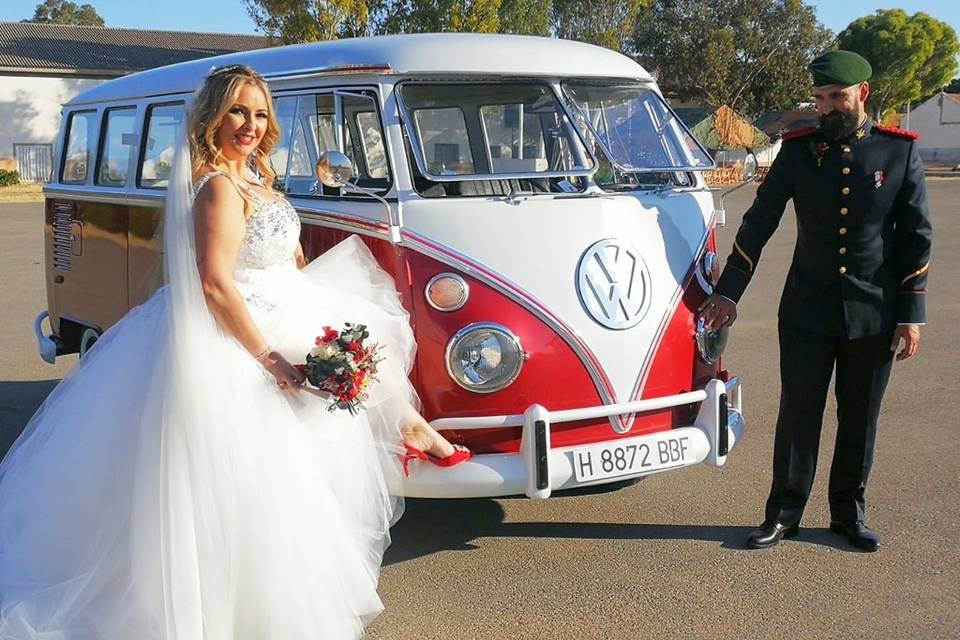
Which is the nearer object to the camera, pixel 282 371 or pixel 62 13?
pixel 282 371

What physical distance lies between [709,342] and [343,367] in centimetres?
198

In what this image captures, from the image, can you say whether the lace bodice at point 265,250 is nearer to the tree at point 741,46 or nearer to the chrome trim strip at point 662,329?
the chrome trim strip at point 662,329

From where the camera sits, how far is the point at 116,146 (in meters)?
6.43

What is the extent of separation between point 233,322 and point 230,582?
0.85 meters

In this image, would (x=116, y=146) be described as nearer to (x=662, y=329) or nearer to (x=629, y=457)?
(x=662, y=329)

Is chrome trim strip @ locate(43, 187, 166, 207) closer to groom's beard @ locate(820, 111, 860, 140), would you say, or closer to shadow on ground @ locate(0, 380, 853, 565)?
shadow on ground @ locate(0, 380, 853, 565)

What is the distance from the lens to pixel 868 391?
443cm

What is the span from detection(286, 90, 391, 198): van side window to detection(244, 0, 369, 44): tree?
973 inches

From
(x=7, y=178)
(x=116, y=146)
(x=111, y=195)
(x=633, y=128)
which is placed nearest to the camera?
(x=633, y=128)

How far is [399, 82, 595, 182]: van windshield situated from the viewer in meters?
4.65

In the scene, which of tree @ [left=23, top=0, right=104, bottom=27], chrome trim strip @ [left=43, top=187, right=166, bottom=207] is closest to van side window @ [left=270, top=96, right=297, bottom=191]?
chrome trim strip @ [left=43, top=187, right=166, bottom=207]

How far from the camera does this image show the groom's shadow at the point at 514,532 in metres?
4.56

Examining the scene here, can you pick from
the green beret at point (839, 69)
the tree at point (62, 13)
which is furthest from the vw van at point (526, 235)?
the tree at point (62, 13)

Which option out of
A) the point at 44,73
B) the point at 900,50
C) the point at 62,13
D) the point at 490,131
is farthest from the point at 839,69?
the point at 62,13
